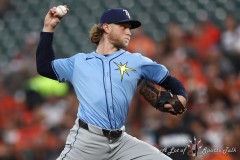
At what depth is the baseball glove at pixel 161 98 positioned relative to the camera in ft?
16.6

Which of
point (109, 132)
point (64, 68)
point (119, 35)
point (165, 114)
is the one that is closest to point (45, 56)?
point (64, 68)

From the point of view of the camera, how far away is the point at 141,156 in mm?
5055

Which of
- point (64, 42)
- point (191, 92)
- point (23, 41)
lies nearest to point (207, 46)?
point (191, 92)

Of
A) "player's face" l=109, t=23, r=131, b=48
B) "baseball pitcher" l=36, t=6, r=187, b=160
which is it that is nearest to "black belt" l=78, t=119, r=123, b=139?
"baseball pitcher" l=36, t=6, r=187, b=160

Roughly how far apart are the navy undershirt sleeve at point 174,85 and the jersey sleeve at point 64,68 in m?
0.73

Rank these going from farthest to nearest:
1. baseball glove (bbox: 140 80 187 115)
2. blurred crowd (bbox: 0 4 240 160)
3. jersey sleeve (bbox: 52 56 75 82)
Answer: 1. blurred crowd (bbox: 0 4 240 160)
2. jersey sleeve (bbox: 52 56 75 82)
3. baseball glove (bbox: 140 80 187 115)

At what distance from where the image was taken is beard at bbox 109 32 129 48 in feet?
17.4

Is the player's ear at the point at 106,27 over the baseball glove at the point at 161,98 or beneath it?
over

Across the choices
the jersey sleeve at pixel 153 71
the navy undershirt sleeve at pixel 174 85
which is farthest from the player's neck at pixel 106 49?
the navy undershirt sleeve at pixel 174 85

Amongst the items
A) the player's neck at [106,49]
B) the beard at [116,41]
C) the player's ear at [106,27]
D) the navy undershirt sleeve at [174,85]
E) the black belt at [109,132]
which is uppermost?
the player's ear at [106,27]

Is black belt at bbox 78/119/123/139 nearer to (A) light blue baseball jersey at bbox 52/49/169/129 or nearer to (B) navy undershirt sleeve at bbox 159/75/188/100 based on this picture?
(A) light blue baseball jersey at bbox 52/49/169/129

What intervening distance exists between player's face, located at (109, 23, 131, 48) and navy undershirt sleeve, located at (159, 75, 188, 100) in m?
0.46

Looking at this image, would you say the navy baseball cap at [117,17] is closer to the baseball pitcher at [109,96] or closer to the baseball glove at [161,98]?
the baseball pitcher at [109,96]

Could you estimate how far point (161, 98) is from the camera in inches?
202
